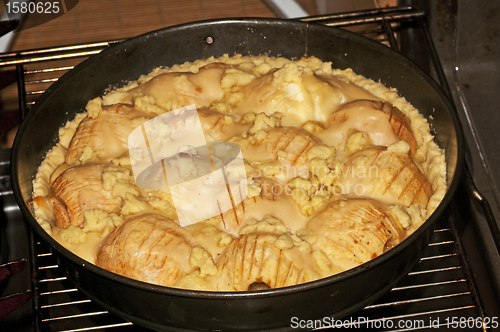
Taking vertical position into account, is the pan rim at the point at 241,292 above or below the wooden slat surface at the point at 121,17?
below

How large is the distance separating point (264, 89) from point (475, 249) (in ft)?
3.99

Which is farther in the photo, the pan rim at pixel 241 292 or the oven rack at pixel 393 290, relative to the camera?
the oven rack at pixel 393 290

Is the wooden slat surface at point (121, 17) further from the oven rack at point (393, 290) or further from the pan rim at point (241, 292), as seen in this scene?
the pan rim at point (241, 292)

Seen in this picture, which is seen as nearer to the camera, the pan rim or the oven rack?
the pan rim

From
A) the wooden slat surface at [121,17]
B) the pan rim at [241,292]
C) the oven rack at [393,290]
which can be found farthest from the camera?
the wooden slat surface at [121,17]

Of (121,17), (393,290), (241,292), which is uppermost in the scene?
(121,17)

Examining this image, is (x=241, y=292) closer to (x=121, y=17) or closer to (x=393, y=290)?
(x=393, y=290)

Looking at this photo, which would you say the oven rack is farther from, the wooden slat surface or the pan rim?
the wooden slat surface

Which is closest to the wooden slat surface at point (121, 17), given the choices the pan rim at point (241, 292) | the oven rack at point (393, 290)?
the oven rack at point (393, 290)

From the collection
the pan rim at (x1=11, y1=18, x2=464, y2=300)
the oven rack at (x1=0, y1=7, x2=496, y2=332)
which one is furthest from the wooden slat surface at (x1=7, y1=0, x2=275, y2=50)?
the pan rim at (x1=11, y1=18, x2=464, y2=300)

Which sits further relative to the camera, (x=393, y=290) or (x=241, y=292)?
(x=393, y=290)

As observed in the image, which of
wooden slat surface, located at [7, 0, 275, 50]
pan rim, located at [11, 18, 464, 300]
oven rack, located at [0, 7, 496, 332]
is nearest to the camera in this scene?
pan rim, located at [11, 18, 464, 300]

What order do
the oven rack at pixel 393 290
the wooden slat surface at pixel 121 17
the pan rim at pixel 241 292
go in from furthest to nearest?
the wooden slat surface at pixel 121 17
the oven rack at pixel 393 290
the pan rim at pixel 241 292

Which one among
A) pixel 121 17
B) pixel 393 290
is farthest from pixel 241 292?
pixel 121 17
